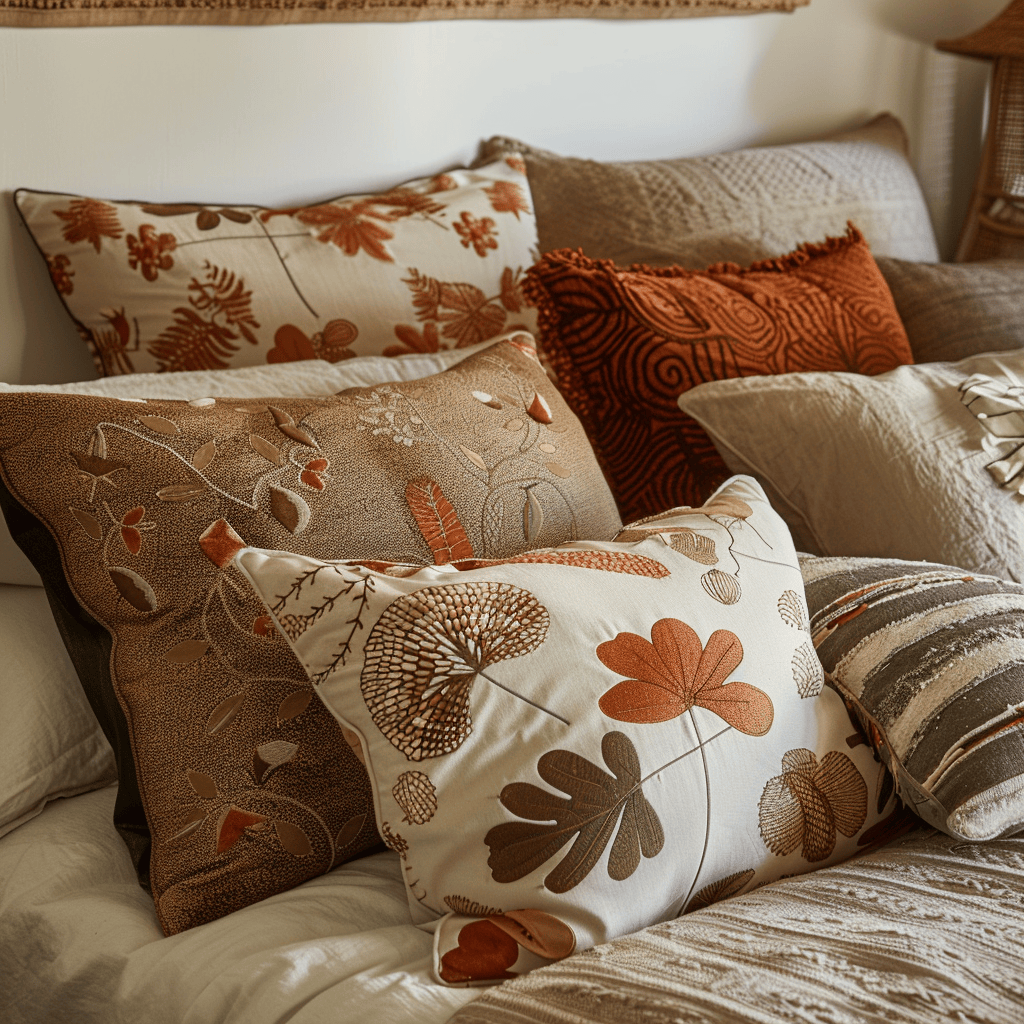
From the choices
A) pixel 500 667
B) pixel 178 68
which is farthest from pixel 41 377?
pixel 500 667

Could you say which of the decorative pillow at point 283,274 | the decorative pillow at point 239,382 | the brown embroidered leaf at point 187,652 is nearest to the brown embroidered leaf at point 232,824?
the brown embroidered leaf at point 187,652

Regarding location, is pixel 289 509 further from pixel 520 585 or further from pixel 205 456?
pixel 520 585

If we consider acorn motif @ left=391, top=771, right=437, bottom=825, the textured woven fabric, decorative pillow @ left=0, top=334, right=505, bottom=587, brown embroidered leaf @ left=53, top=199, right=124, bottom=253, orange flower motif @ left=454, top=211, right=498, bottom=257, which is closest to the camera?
the textured woven fabric

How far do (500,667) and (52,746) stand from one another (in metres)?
0.45

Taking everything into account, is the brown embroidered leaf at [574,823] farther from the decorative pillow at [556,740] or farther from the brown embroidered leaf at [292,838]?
the brown embroidered leaf at [292,838]

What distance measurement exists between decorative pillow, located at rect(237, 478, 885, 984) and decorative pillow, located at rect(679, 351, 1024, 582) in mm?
338

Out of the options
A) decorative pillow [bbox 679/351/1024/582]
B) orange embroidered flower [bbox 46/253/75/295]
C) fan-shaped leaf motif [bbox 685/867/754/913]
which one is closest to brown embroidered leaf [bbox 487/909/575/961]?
fan-shaped leaf motif [bbox 685/867/754/913]

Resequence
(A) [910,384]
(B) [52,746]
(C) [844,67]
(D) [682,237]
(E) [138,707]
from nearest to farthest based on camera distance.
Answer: (E) [138,707] → (B) [52,746] → (A) [910,384] → (D) [682,237] → (C) [844,67]

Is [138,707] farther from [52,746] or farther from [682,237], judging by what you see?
[682,237]

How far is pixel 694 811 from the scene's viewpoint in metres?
0.65

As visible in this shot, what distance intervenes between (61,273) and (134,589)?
0.47 m

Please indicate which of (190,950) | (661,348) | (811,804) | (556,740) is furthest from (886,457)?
(190,950)

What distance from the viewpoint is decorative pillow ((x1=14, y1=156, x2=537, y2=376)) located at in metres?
1.06

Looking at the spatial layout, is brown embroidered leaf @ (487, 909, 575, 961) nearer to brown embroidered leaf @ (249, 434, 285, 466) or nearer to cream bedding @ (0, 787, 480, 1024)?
cream bedding @ (0, 787, 480, 1024)
